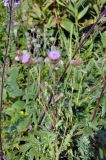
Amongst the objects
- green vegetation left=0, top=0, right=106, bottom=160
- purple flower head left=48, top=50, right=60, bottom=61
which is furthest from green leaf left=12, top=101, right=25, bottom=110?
purple flower head left=48, top=50, right=60, bottom=61

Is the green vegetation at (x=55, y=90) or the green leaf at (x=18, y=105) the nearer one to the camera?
the green vegetation at (x=55, y=90)

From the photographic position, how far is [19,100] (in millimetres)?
2541

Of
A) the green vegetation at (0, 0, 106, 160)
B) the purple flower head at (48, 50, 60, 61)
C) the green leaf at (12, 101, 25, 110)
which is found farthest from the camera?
the green leaf at (12, 101, 25, 110)

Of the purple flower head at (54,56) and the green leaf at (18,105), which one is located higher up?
the purple flower head at (54,56)

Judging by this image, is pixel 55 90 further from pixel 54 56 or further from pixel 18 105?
pixel 18 105

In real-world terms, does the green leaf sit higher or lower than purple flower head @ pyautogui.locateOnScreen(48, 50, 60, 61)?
lower

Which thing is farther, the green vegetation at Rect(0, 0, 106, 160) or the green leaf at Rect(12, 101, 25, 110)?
the green leaf at Rect(12, 101, 25, 110)

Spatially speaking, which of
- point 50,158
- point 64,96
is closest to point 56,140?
point 50,158

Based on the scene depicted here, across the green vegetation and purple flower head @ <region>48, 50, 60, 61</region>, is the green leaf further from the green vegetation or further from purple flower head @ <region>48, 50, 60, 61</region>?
purple flower head @ <region>48, 50, 60, 61</region>

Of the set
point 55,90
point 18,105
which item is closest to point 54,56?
point 55,90

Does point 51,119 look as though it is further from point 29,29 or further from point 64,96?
point 29,29

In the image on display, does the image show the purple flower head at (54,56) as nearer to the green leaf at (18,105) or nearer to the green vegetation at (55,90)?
the green vegetation at (55,90)

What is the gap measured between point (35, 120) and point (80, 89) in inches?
12.8

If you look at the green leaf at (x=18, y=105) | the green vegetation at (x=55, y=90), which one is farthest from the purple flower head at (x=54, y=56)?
the green leaf at (x=18, y=105)
